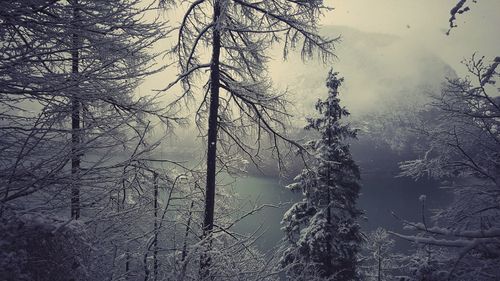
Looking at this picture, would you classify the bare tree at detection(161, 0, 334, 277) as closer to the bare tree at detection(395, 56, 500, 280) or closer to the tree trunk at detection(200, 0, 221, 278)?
the tree trunk at detection(200, 0, 221, 278)

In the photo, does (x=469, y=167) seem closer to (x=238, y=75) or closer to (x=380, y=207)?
(x=238, y=75)

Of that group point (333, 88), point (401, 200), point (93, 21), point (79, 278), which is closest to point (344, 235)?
point (333, 88)

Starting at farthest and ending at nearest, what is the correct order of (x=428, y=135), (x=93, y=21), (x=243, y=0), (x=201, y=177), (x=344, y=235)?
(x=344, y=235) < (x=428, y=135) < (x=201, y=177) < (x=243, y=0) < (x=93, y=21)

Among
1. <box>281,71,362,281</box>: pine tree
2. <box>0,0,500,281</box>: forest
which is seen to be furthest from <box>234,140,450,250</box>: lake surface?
<box>0,0,500,281</box>: forest

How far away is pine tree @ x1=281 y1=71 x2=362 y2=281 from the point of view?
11516 mm

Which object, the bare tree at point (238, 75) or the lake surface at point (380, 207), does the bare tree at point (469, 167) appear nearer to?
the bare tree at point (238, 75)

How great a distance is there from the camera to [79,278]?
111 inches

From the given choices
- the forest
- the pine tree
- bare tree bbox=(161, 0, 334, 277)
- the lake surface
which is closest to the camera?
the forest

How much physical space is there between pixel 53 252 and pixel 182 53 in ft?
15.1

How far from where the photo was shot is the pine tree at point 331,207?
11.5 meters

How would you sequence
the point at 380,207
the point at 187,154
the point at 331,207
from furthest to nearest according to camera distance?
the point at 380,207 → the point at 331,207 → the point at 187,154

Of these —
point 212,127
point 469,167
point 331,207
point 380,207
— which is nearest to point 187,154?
point 212,127

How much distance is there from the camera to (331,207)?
39.4 ft

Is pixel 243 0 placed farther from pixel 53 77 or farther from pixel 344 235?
pixel 344 235
